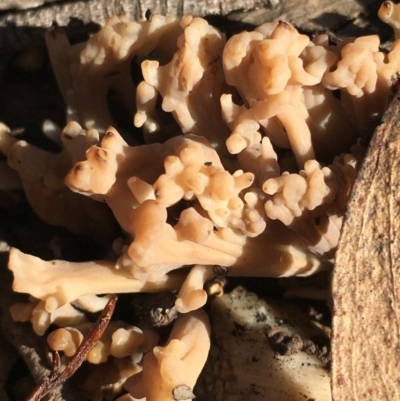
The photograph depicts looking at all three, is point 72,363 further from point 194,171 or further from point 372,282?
point 372,282

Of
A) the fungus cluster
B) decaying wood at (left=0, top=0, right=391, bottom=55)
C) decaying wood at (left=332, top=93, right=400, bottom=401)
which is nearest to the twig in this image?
the fungus cluster

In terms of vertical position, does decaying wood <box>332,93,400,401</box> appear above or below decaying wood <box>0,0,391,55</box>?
below

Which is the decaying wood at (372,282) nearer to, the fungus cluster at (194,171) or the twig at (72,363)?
the fungus cluster at (194,171)

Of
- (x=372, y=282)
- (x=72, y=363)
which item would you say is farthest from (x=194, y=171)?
(x=72, y=363)

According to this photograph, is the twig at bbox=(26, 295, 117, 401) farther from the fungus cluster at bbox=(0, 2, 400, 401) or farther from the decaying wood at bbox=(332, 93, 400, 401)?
the decaying wood at bbox=(332, 93, 400, 401)

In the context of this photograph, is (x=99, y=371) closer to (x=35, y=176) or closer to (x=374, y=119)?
(x=35, y=176)

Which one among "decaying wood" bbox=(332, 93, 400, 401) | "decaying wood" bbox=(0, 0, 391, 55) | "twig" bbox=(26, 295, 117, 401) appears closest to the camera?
"decaying wood" bbox=(332, 93, 400, 401)
